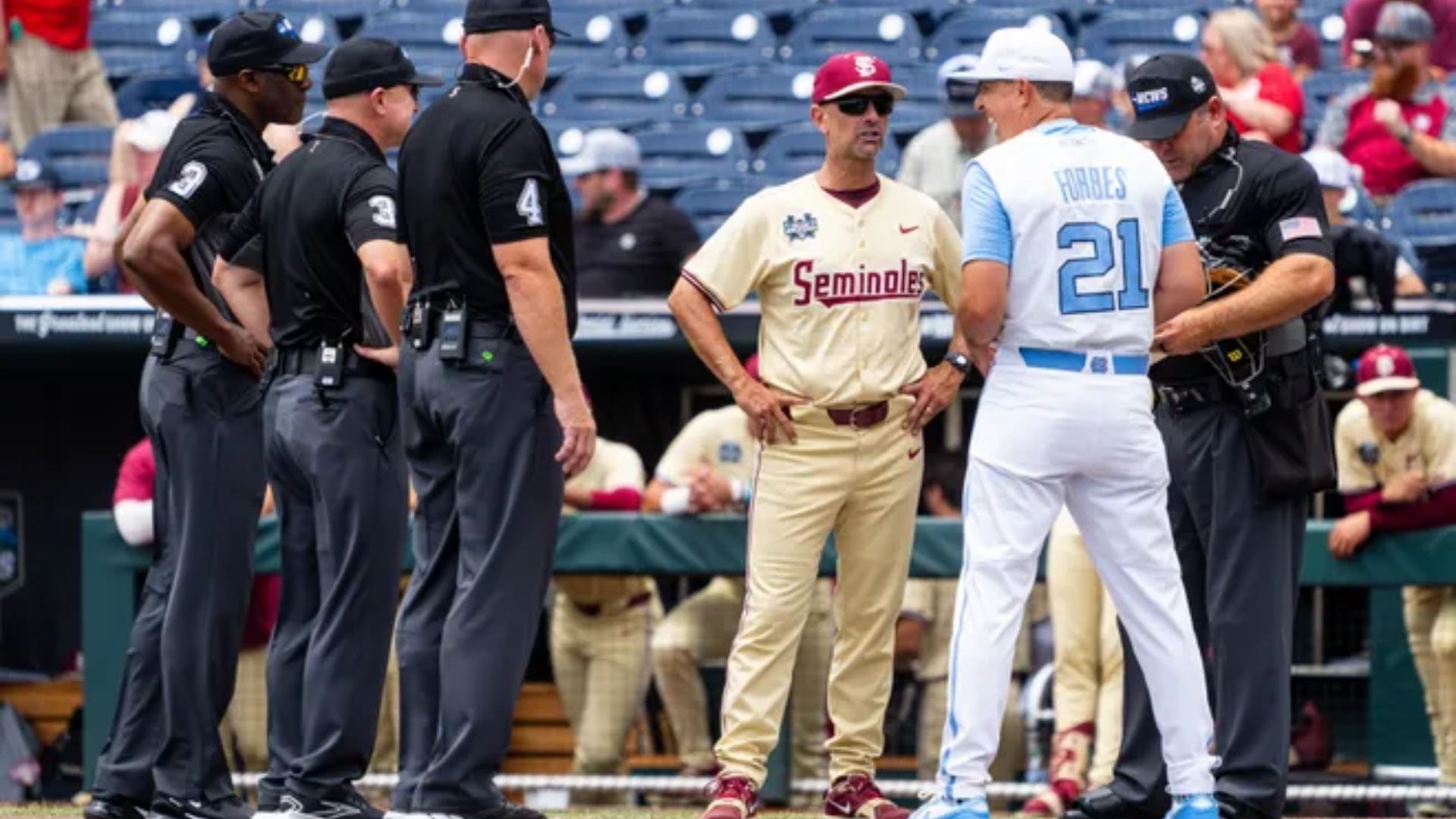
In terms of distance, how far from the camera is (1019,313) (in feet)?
19.0

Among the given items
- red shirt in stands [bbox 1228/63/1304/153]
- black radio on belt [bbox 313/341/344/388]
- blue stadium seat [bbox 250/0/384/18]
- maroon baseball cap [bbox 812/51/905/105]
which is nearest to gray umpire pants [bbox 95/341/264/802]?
black radio on belt [bbox 313/341/344/388]

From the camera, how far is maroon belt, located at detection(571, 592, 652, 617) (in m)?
9.39

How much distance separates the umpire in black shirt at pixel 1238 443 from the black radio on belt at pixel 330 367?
1.94 metres

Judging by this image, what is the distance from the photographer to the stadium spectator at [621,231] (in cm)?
1055

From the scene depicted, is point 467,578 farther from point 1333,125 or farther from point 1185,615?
point 1333,125

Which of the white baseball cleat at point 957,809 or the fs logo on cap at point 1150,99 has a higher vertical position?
the fs logo on cap at point 1150,99

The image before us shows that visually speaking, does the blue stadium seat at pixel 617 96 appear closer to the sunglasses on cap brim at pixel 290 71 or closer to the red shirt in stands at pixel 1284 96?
the red shirt in stands at pixel 1284 96

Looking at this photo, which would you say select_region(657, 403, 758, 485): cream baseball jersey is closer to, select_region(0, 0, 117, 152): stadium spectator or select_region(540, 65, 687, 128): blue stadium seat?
select_region(540, 65, 687, 128): blue stadium seat

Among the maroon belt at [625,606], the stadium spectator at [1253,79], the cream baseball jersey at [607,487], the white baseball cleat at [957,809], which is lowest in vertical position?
the white baseball cleat at [957,809]

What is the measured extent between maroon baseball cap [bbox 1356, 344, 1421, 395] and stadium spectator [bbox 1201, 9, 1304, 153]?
170cm

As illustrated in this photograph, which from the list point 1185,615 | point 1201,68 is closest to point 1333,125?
point 1201,68

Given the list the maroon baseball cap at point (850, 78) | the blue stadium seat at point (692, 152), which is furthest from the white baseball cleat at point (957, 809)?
the blue stadium seat at point (692, 152)

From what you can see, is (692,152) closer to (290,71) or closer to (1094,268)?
(290,71)

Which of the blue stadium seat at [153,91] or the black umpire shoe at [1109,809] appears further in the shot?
the blue stadium seat at [153,91]
